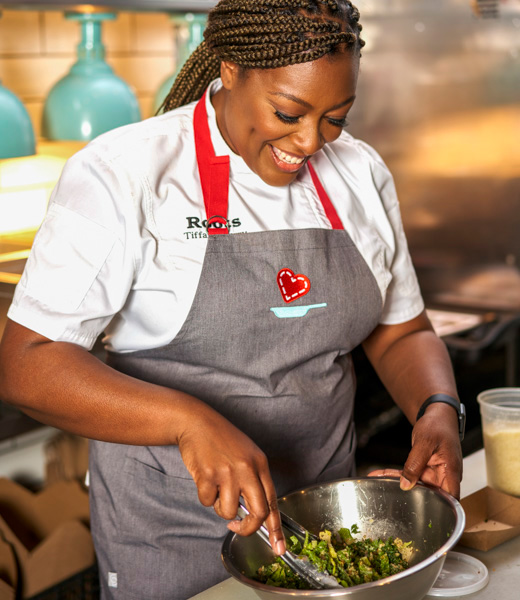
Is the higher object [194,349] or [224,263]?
[224,263]

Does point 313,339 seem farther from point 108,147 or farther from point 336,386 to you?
point 108,147

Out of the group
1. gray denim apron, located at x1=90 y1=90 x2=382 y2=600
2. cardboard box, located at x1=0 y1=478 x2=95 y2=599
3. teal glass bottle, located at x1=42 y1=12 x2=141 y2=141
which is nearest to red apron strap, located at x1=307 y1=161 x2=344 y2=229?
gray denim apron, located at x1=90 y1=90 x2=382 y2=600

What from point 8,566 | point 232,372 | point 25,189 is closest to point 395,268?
point 232,372

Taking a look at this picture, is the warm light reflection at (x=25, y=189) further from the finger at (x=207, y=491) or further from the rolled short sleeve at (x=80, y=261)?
the finger at (x=207, y=491)

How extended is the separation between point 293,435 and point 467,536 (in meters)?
0.32

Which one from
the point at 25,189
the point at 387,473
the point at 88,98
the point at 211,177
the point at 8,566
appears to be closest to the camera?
the point at 387,473

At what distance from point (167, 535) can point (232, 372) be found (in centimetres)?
29

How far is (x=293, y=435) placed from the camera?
4.59 ft

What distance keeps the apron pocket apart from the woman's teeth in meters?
0.52

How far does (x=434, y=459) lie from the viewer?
48.5 inches

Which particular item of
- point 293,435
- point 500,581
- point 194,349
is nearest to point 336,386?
point 293,435

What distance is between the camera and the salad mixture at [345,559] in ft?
3.49

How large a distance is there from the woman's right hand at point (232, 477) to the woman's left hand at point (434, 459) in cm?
23

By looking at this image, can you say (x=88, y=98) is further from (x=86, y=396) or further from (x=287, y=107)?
(x=86, y=396)
